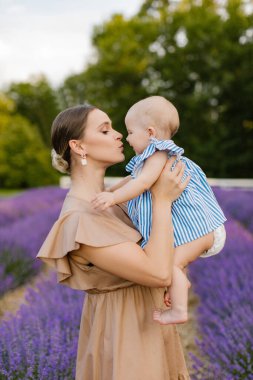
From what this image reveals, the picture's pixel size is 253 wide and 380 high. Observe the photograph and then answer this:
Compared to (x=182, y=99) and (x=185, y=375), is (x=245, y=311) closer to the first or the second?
(x=185, y=375)

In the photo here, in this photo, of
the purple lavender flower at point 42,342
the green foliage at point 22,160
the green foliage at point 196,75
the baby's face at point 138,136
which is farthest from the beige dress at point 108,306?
the green foliage at point 22,160

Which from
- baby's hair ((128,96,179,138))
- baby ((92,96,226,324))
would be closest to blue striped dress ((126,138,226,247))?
baby ((92,96,226,324))

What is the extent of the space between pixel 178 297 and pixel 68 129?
2.18 feet

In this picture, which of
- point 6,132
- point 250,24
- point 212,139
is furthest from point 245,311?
point 6,132

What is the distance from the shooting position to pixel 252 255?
4.10 metres

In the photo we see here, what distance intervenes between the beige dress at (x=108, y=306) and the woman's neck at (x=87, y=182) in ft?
0.12

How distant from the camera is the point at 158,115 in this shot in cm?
177

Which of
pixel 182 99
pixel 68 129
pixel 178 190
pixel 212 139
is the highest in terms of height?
pixel 68 129

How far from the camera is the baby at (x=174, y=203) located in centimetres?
163

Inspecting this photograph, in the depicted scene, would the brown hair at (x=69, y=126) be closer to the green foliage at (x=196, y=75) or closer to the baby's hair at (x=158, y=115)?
the baby's hair at (x=158, y=115)

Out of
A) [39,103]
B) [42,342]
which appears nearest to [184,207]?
[42,342]

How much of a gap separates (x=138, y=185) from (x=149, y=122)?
0.29 m

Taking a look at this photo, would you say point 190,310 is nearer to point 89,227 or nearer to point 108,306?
point 108,306

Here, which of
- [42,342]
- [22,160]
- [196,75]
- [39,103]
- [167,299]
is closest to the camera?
[167,299]
